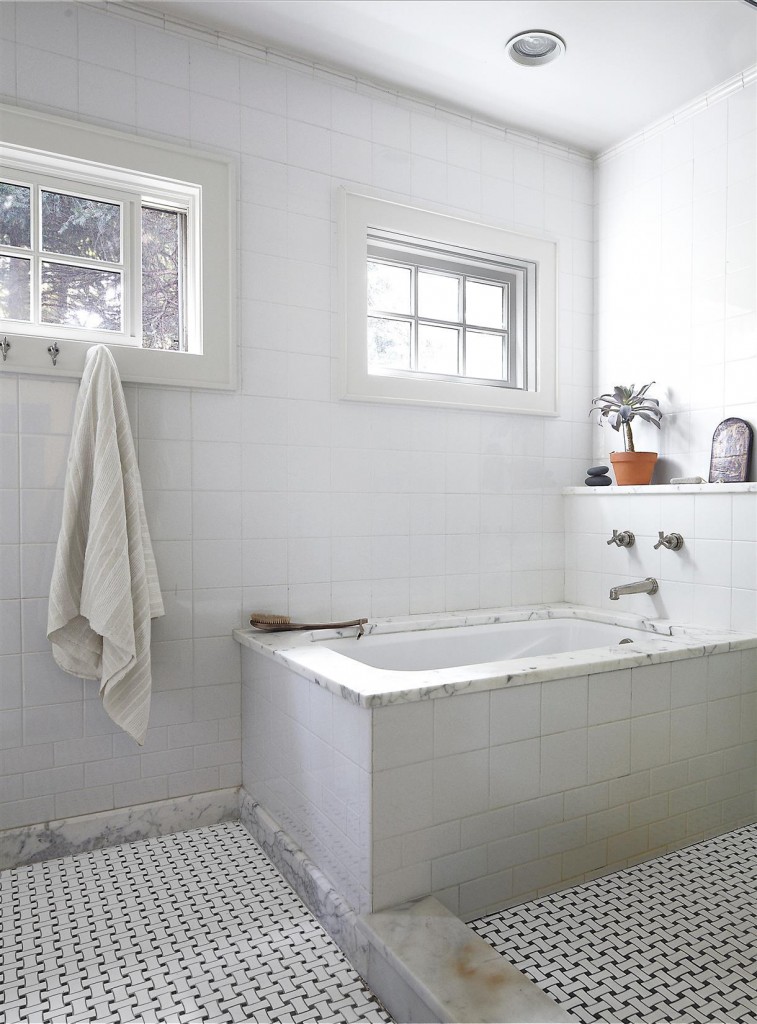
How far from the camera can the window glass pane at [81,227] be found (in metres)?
2.10

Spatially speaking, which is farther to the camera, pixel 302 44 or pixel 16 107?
pixel 302 44

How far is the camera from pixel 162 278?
229 cm

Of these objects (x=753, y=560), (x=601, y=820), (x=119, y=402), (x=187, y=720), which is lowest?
(x=601, y=820)

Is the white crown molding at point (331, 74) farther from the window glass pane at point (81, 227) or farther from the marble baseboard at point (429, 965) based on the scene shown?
the marble baseboard at point (429, 965)

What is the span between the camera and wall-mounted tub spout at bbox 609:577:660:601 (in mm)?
2510

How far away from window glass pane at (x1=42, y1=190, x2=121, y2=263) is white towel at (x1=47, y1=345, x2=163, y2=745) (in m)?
0.40

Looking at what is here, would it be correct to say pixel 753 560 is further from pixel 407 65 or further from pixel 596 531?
pixel 407 65

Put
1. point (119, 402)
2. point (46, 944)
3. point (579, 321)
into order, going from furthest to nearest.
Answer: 1. point (579, 321)
2. point (119, 402)
3. point (46, 944)

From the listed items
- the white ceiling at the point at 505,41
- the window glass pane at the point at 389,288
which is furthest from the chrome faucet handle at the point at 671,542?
the white ceiling at the point at 505,41

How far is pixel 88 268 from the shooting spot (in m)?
2.14

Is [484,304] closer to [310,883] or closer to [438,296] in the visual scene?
[438,296]

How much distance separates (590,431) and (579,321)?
487 millimetres

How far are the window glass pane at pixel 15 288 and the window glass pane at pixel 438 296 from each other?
1.41 meters

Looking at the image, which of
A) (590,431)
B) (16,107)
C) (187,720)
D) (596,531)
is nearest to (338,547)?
(187,720)
